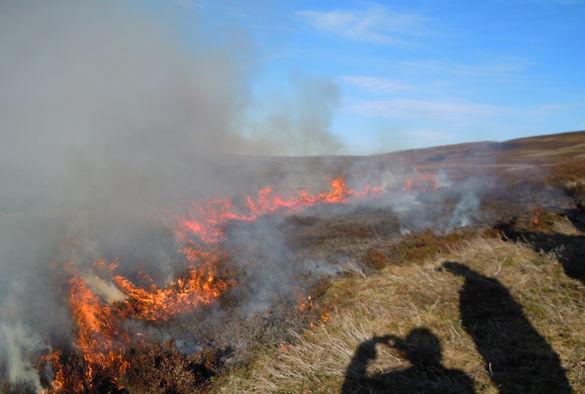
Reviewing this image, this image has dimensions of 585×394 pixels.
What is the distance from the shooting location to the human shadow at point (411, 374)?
507 cm

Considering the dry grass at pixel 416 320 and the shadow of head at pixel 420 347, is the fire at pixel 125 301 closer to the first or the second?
the dry grass at pixel 416 320

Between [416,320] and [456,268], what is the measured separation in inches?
96.8

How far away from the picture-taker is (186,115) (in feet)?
50.1

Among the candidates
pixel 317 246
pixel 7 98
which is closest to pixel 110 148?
pixel 7 98

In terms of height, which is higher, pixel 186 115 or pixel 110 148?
pixel 186 115

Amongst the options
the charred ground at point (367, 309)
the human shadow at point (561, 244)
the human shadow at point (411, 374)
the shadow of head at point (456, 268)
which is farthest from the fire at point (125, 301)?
the human shadow at point (561, 244)

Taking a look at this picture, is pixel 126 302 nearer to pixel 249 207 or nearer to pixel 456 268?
pixel 456 268

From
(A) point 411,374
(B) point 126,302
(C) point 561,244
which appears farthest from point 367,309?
(C) point 561,244

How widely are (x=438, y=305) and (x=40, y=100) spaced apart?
41.9ft

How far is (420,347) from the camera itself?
234 inches

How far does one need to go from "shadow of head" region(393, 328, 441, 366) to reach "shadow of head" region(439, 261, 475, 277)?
95.8 inches

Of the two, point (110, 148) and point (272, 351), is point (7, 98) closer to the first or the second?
point (110, 148)

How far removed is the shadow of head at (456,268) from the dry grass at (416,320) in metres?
0.15

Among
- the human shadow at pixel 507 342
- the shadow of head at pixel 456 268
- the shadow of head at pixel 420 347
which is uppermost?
the shadow of head at pixel 456 268
